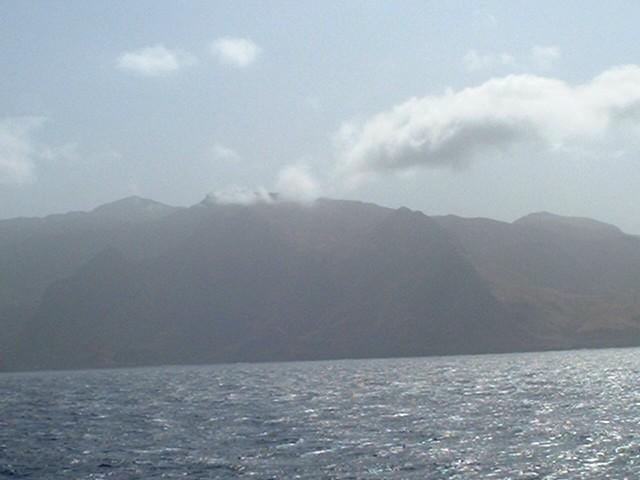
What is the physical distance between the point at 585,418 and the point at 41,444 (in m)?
46.8

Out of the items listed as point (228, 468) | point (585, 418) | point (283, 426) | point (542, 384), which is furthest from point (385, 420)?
point (542, 384)

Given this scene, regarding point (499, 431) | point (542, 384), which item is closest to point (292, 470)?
point (499, 431)

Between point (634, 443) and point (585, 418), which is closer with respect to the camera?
point (634, 443)

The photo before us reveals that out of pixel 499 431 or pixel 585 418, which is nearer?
pixel 499 431

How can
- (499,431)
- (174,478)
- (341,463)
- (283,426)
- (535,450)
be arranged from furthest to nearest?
(283,426), (499,431), (535,450), (341,463), (174,478)

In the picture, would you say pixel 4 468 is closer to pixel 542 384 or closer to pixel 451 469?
pixel 451 469

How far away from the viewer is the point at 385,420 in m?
88.6

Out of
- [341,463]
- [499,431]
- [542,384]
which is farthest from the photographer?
[542,384]

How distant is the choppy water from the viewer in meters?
59.1

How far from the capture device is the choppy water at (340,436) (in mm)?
59062

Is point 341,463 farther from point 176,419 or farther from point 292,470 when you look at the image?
point 176,419

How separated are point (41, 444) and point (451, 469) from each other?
37.0m

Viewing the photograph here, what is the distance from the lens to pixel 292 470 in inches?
2303

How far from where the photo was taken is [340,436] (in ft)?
248
